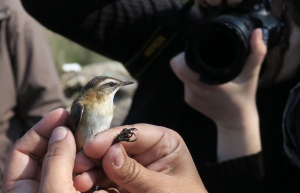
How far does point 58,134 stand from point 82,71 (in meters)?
6.25

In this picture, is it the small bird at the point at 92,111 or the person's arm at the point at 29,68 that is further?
the person's arm at the point at 29,68

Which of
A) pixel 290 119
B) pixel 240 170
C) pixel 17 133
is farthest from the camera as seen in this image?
pixel 17 133

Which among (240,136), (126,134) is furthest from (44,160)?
(240,136)

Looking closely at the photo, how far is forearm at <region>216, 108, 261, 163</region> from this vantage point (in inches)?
91.8

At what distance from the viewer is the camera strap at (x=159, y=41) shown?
2680 mm

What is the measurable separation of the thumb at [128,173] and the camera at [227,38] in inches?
27.6

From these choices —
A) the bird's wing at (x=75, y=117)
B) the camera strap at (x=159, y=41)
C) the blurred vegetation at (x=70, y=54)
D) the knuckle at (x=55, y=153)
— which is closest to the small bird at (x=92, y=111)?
the bird's wing at (x=75, y=117)

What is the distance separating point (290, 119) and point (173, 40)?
35.4 inches

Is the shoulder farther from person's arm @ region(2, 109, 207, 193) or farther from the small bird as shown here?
person's arm @ region(2, 109, 207, 193)

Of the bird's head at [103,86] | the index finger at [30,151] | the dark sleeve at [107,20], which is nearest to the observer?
the index finger at [30,151]

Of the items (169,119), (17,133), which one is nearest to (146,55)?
(169,119)

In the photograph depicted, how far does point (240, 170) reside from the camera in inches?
91.7

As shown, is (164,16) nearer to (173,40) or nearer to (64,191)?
(173,40)

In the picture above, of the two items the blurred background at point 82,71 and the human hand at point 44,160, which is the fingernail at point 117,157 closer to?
the human hand at point 44,160
